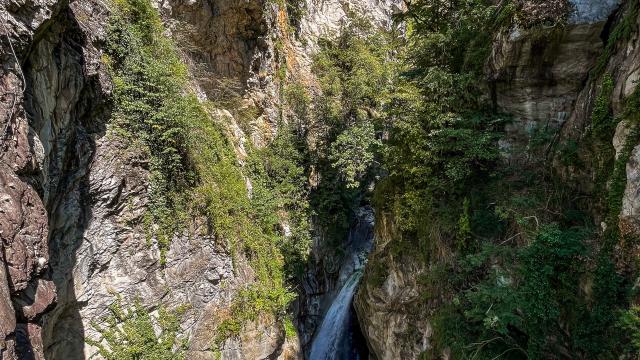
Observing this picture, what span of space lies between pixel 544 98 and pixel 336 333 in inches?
409

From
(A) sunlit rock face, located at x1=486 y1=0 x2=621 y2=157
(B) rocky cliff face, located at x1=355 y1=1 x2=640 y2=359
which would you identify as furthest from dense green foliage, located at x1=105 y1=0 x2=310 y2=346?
(A) sunlit rock face, located at x1=486 y1=0 x2=621 y2=157

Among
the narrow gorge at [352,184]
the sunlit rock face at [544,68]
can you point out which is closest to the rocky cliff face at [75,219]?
the narrow gorge at [352,184]

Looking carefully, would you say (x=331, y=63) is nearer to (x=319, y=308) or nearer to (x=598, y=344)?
(x=319, y=308)

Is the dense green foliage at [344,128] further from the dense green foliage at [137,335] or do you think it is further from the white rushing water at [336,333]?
the dense green foliage at [137,335]

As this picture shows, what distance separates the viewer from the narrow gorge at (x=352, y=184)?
5.27 metres

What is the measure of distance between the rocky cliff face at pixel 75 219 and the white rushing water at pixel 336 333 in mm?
2470

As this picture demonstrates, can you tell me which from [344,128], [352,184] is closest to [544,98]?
[352,184]

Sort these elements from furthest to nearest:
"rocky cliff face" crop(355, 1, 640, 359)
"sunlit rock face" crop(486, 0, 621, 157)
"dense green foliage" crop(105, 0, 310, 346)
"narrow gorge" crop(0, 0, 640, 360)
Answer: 1. "dense green foliage" crop(105, 0, 310, 346)
2. "sunlit rock face" crop(486, 0, 621, 157)
3. "rocky cliff face" crop(355, 1, 640, 359)
4. "narrow gorge" crop(0, 0, 640, 360)

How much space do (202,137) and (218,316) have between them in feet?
16.2

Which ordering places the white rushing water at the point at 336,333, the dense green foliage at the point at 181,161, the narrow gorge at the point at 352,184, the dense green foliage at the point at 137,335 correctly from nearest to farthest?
the narrow gorge at the point at 352,184
the dense green foliage at the point at 137,335
the dense green foliage at the point at 181,161
the white rushing water at the point at 336,333

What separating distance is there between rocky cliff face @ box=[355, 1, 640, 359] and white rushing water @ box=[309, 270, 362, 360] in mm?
3426

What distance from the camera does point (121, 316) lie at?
8.09m

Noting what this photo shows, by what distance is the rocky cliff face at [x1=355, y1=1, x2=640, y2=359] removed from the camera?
610cm

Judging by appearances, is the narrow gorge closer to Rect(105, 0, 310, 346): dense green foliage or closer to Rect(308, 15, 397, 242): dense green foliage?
Rect(105, 0, 310, 346): dense green foliage
